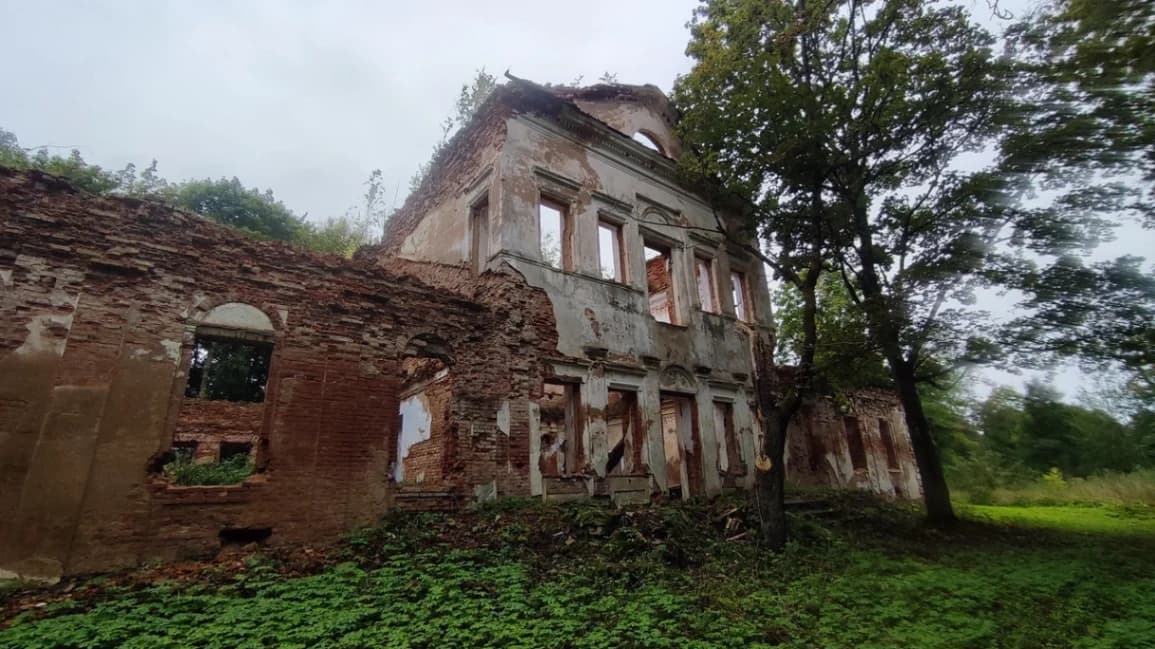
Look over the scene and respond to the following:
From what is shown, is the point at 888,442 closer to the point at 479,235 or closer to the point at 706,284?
the point at 706,284

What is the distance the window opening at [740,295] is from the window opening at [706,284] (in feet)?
2.63

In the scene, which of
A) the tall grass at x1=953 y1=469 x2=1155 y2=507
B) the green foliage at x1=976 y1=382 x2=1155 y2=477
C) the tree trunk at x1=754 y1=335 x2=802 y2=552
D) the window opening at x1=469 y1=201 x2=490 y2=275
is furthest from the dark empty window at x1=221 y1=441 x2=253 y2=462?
the green foliage at x1=976 y1=382 x2=1155 y2=477

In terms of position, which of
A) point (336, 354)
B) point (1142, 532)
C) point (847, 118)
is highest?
point (847, 118)

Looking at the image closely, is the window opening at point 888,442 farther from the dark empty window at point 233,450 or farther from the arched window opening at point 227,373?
the arched window opening at point 227,373

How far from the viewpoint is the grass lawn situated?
4590 mm

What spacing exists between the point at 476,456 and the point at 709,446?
6073 mm

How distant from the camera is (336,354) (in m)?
8.27

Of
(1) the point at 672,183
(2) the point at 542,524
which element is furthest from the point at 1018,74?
(2) the point at 542,524

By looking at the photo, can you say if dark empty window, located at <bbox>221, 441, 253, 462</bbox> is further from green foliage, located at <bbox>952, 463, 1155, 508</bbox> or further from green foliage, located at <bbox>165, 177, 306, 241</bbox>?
green foliage, located at <bbox>952, 463, 1155, 508</bbox>

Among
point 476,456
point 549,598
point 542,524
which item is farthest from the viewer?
point 476,456

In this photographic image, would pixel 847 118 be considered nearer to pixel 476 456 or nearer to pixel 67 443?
pixel 476 456

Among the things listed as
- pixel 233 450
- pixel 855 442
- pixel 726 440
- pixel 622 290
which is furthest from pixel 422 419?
pixel 855 442

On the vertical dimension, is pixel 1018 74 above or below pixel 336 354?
above

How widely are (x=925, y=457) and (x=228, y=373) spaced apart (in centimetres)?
2292
